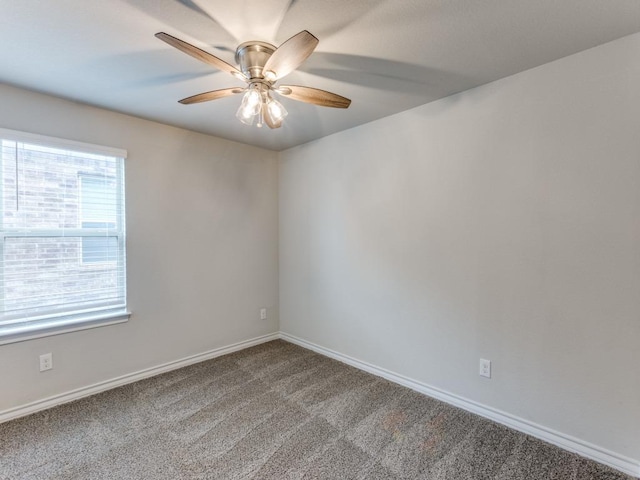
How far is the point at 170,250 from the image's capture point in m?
2.88

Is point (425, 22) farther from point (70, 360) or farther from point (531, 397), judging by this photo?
point (70, 360)

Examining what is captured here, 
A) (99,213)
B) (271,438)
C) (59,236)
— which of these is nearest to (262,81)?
(99,213)

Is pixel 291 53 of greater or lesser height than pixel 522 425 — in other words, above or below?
above

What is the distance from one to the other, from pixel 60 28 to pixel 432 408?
3175mm

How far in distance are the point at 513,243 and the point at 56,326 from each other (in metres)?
3.25

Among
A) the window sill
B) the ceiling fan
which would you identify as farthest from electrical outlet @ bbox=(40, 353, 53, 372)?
the ceiling fan

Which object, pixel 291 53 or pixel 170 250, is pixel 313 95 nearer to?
pixel 291 53

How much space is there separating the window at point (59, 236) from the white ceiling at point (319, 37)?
15.0 inches

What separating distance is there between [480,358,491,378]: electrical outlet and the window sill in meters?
2.80

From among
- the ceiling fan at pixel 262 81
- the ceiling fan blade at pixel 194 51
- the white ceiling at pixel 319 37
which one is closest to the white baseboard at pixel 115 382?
the white ceiling at pixel 319 37

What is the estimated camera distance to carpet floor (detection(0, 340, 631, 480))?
1.67 meters

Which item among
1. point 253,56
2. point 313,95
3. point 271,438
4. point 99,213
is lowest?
point 271,438

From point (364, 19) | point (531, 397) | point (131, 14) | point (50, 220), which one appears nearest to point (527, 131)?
point (364, 19)

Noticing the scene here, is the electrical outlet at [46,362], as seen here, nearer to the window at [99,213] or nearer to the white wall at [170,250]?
the white wall at [170,250]
